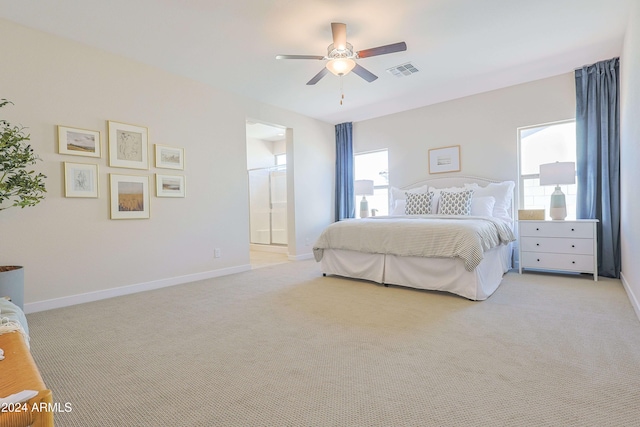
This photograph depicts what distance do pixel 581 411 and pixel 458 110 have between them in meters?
4.52

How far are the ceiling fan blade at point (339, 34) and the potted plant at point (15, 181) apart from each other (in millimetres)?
2654

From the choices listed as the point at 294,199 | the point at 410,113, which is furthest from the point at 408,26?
the point at 294,199

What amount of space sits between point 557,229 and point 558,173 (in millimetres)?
648

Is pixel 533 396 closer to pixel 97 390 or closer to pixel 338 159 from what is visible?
pixel 97 390

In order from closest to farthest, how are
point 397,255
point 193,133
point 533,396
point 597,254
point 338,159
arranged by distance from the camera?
point 533,396 → point 397,255 → point 597,254 → point 193,133 → point 338,159

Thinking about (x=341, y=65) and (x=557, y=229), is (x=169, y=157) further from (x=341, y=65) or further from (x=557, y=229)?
(x=557, y=229)

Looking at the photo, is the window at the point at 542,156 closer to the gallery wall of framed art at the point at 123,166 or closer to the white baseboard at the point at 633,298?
the white baseboard at the point at 633,298

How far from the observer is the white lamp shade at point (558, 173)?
12.3 ft

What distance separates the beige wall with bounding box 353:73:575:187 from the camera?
14.1ft

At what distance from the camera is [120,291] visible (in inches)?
135

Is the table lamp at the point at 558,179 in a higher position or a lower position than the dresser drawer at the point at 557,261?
higher

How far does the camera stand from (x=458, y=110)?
5.04m

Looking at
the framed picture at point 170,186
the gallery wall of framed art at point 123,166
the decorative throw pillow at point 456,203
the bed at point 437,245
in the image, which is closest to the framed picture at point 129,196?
the gallery wall of framed art at point 123,166

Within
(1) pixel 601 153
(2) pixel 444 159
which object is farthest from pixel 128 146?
(1) pixel 601 153
